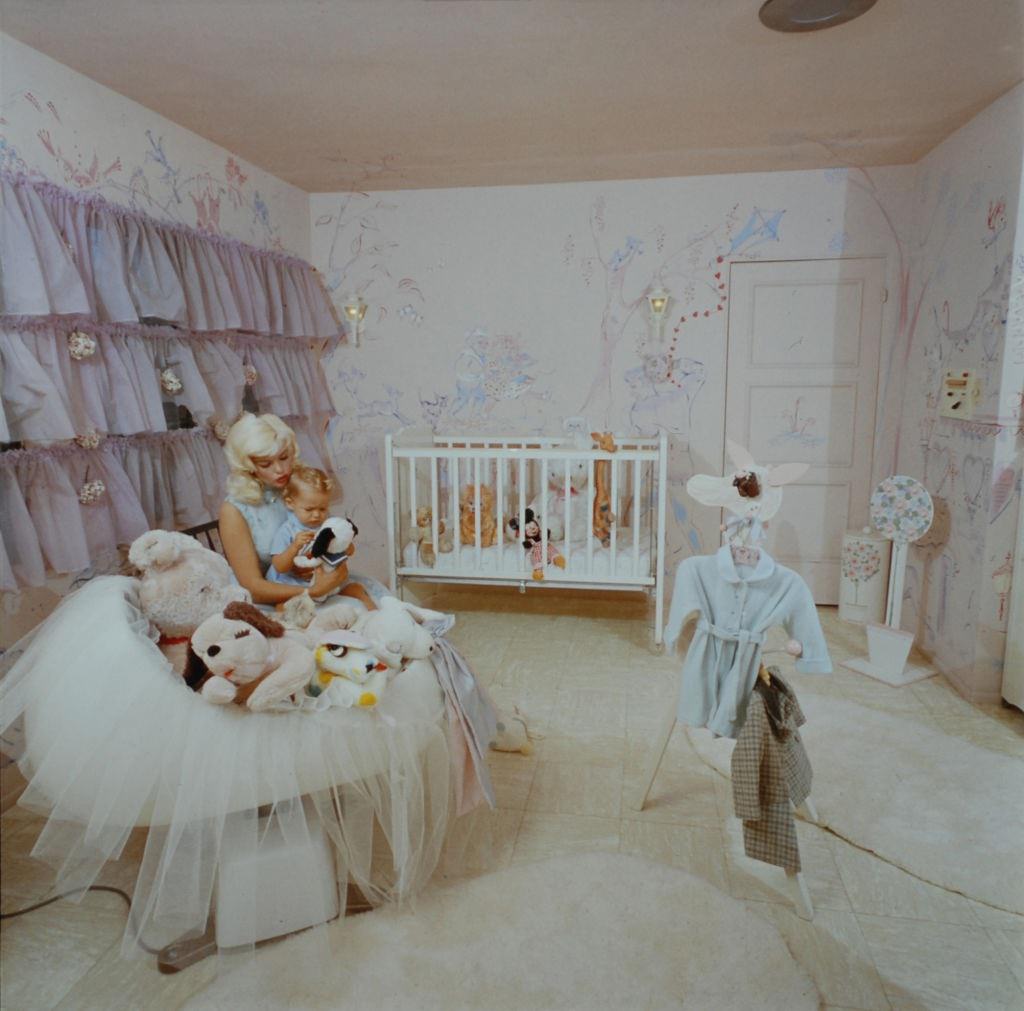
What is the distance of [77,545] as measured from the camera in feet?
6.34

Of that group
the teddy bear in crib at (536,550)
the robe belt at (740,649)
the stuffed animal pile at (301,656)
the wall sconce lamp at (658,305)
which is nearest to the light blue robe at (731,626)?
the robe belt at (740,649)

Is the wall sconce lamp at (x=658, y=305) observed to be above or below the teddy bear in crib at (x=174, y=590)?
above

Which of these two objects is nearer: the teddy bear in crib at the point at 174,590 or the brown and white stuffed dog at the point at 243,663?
the brown and white stuffed dog at the point at 243,663

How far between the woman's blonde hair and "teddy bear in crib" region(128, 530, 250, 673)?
29 centimetres

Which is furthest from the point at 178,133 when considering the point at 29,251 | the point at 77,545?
the point at 77,545

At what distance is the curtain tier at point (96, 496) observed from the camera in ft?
5.96

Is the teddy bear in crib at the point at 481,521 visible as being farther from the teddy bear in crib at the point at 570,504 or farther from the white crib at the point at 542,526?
the teddy bear in crib at the point at 570,504

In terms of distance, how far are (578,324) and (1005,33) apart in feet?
6.27

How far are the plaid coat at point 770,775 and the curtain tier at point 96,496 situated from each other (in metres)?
1.77

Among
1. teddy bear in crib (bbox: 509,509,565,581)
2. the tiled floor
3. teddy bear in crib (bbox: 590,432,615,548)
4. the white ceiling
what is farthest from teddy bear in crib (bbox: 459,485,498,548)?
the white ceiling

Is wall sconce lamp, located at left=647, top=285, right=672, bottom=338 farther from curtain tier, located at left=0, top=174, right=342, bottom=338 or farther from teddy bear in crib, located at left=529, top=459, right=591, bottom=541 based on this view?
curtain tier, located at left=0, top=174, right=342, bottom=338

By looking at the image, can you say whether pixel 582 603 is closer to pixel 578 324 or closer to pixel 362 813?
pixel 578 324

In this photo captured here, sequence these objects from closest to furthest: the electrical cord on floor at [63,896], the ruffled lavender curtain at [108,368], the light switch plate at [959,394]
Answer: the electrical cord on floor at [63,896] < the ruffled lavender curtain at [108,368] < the light switch plate at [959,394]

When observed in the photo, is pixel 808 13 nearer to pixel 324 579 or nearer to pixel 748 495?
pixel 748 495
